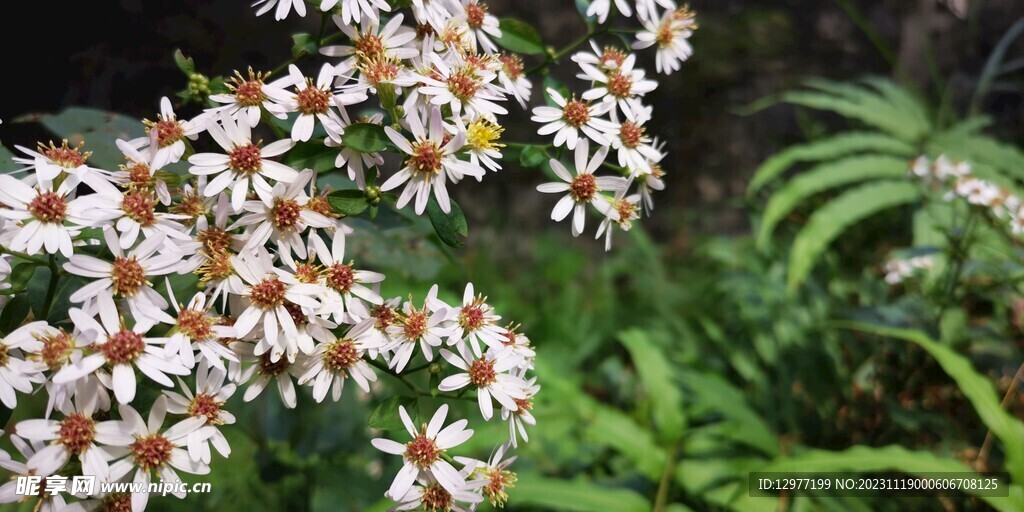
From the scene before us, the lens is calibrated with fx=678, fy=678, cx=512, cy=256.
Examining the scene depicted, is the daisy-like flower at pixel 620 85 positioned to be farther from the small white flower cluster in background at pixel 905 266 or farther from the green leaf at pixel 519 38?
the small white flower cluster in background at pixel 905 266

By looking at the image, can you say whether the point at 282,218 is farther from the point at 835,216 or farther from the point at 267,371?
the point at 835,216

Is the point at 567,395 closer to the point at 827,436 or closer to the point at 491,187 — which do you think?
the point at 827,436

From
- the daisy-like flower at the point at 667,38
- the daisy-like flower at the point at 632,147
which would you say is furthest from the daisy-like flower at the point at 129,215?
the daisy-like flower at the point at 667,38

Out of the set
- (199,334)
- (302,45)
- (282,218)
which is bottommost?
(199,334)

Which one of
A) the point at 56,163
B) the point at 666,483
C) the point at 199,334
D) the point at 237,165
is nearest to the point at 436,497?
the point at 199,334

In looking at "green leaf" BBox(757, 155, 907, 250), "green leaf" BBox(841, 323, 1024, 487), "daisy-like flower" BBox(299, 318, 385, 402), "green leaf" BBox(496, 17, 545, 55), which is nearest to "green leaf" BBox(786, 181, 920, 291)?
"green leaf" BBox(757, 155, 907, 250)

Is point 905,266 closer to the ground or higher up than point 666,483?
higher up

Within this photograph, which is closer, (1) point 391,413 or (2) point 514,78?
(1) point 391,413
